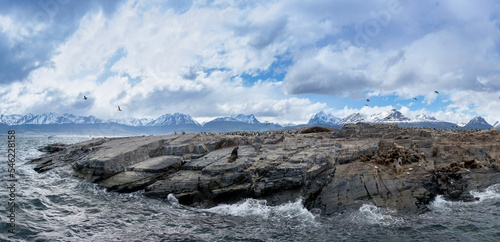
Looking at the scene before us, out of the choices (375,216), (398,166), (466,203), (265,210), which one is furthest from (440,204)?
(265,210)

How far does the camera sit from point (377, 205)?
2255cm

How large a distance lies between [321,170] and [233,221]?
433 inches

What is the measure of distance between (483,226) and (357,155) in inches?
514

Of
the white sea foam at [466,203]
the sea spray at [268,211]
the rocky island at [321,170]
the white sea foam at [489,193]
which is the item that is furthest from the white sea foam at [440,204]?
the sea spray at [268,211]

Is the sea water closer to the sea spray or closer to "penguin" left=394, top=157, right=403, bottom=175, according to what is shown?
the sea spray

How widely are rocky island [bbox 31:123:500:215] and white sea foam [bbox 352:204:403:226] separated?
0.72 m

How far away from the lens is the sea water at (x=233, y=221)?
1839cm

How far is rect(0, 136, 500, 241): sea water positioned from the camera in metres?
Result: 18.4

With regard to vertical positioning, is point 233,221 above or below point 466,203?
below

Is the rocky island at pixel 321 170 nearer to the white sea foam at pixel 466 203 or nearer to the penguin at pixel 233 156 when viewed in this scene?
the penguin at pixel 233 156

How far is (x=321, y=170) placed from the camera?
27.5 m

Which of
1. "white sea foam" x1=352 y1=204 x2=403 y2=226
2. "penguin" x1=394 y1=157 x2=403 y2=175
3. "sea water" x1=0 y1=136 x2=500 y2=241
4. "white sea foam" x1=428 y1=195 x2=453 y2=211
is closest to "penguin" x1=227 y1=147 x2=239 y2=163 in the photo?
"sea water" x1=0 y1=136 x2=500 y2=241

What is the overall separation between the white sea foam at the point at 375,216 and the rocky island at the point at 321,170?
2.36 feet

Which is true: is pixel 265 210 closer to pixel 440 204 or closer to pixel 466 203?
pixel 440 204
